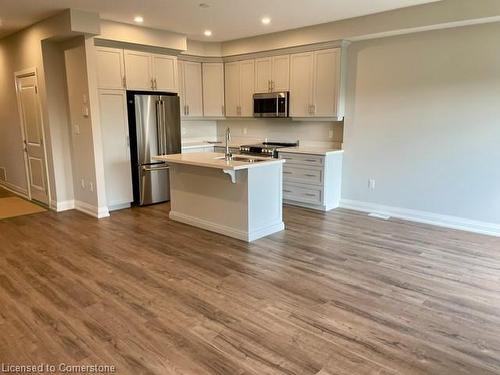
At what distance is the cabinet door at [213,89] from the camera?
6.84 m

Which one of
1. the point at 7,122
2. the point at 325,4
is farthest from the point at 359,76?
the point at 7,122

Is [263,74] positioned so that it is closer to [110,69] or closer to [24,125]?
[110,69]

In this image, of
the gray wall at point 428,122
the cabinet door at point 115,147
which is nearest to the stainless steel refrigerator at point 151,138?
the cabinet door at point 115,147

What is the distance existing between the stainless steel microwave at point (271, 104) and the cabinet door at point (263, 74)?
130 millimetres

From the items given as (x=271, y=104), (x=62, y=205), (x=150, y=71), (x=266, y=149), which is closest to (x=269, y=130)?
(x=271, y=104)

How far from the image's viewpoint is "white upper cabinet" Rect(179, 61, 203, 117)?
6590 mm

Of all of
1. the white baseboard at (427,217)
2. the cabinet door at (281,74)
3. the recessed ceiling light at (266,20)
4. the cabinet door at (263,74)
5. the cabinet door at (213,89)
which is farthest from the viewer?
the cabinet door at (213,89)

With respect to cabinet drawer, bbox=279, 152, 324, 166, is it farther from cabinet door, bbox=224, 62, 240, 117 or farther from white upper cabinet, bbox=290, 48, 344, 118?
cabinet door, bbox=224, 62, 240, 117

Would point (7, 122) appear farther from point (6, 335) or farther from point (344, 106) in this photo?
point (344, 106)

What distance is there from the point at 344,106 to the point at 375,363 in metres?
4.09

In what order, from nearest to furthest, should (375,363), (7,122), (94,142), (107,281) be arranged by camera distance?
(375,363) < (107,281) < (94,142) < (7,122)

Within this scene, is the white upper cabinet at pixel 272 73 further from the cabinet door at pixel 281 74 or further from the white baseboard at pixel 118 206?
the white baseboard at pixel 118 206

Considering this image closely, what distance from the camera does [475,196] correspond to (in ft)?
14.7

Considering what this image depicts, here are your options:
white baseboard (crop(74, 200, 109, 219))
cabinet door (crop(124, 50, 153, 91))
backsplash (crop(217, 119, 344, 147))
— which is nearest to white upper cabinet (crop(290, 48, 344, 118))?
backsplash (crop(217, 119, 344, 147))
